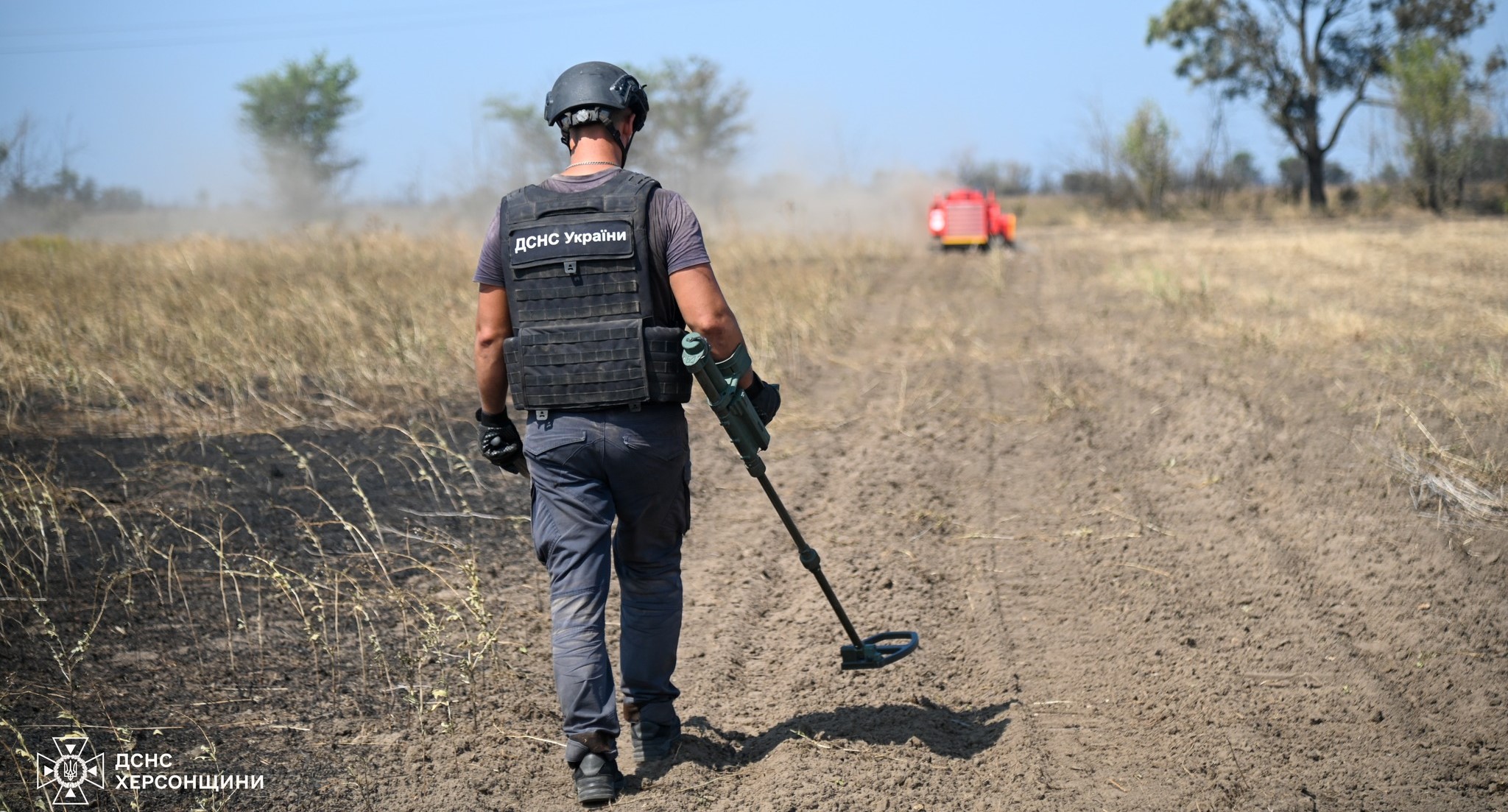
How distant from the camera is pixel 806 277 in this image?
51.6ft

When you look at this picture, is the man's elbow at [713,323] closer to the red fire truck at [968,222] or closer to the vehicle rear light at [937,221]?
the red fire truck at [968,222]

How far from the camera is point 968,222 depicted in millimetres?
22391

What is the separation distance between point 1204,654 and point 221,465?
524 cm

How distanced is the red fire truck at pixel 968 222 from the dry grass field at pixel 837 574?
12412mm

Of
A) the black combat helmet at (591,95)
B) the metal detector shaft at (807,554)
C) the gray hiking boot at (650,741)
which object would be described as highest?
the black combat helmet at (591,95)

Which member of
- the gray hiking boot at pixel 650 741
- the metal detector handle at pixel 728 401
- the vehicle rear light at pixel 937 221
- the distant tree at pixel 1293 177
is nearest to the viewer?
the metal detector handle at pixel 728 401

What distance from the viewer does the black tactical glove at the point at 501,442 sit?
337cm

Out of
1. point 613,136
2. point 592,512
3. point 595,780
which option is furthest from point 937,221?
point 595,780

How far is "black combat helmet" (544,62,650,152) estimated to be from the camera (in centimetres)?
309

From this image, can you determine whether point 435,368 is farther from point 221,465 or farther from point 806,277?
point 806,277

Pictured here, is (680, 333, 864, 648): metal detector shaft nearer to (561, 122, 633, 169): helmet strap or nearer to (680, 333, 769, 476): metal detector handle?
(680, 333, 769, 476): metal detector handle

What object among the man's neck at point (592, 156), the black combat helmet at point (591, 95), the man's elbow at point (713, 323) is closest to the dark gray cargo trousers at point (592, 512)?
the man's elbow at point (713, 323)

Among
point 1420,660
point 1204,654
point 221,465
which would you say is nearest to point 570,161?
point 1204,654

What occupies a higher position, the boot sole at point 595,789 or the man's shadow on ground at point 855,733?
the boot sole at point 595,789
